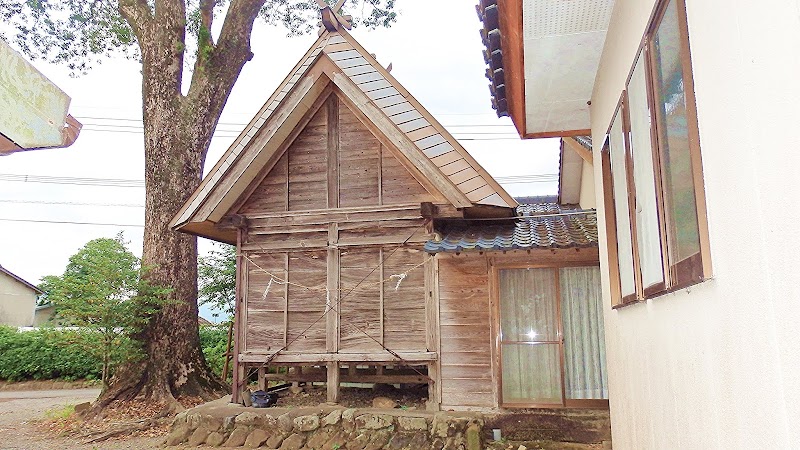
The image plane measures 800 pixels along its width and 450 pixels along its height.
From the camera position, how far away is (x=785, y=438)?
153cm

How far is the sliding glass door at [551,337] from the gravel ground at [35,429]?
5.57 metres

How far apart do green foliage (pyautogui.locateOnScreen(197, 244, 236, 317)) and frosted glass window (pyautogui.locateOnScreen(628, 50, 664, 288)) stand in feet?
47.7

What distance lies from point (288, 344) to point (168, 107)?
643cm

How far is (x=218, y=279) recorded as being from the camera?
1662cm

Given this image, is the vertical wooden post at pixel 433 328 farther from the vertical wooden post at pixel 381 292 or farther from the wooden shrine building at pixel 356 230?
the vertical wooden post at pixel 381 292

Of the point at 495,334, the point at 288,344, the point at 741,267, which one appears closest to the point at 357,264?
the point at 288,344

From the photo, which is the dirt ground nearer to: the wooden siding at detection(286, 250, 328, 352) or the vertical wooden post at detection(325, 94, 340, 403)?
the vertical wooden post at detection(325, 94, 340, 403)

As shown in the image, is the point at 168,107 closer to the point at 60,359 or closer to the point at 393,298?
the point at 393,298

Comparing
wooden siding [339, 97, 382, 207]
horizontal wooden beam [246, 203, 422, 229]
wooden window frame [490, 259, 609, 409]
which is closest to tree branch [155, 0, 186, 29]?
wooden siding [339, 97, 382, 207]

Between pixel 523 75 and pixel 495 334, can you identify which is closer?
pixel 523 75

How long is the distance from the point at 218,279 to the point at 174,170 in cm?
559

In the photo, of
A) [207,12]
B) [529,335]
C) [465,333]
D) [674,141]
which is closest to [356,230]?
[465,333]

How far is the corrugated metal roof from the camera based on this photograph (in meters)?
7.06

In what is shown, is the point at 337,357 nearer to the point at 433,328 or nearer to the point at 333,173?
the point at 433,328
